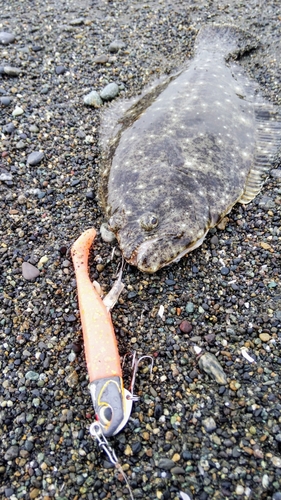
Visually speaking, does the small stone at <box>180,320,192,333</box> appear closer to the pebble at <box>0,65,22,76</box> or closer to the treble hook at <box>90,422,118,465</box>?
the treble hook at <box>90,422,118,465</box>

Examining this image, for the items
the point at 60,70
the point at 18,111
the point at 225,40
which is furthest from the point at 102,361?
the point at 225,40

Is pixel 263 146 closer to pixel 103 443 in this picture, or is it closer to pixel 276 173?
pixel 276 173

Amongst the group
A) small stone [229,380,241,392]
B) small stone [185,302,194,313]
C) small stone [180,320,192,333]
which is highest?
small stone [185,302,194,313]

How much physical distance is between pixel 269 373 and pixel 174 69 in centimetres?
427

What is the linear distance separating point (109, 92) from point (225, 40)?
1.87 m

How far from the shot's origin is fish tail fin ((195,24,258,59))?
5.95m

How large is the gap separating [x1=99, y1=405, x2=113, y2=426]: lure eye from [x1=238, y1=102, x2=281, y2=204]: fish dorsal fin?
8.57 feet

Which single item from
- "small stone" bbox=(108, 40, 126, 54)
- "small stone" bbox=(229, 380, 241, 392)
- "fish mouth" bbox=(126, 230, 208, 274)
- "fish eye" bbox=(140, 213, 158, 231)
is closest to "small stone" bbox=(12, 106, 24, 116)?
"small stone" bbox=(108, 40, 126, 54)

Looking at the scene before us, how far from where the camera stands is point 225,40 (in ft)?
19.9

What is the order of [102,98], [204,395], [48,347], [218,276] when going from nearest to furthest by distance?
[204,395] → [48,347] → [218,276] → [102,98]

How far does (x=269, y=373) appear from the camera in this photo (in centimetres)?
336

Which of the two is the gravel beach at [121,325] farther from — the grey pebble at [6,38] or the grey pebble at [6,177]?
the grey pebble at [6,38]

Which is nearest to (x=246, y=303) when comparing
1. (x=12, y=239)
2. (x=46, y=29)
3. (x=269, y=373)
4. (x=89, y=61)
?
(x=269, y=373)

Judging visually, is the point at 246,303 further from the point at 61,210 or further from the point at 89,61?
the point at 89,61
